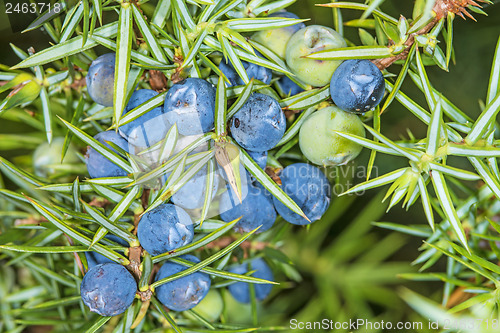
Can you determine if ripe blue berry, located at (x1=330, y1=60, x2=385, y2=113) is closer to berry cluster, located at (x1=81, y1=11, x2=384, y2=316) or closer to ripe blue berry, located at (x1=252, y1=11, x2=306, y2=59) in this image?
berry cluster, located at (x1=81, y1=11, x2=384, y2=316)

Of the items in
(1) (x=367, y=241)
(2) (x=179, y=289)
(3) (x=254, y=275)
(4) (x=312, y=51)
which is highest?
(4) (x=312, y=51)

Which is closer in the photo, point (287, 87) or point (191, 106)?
point (191, 106)

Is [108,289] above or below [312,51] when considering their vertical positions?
below

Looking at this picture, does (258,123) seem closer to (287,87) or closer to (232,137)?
(232,137)

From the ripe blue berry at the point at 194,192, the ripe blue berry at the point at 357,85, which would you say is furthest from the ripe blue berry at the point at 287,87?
the ripe blue berry at the point at 194,192

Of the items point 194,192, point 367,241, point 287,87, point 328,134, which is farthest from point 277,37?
point 367,241

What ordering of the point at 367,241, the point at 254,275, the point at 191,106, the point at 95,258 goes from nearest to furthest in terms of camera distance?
the point at 191,106
the point at 95,258
the point at 254,275
the point at 367,241
